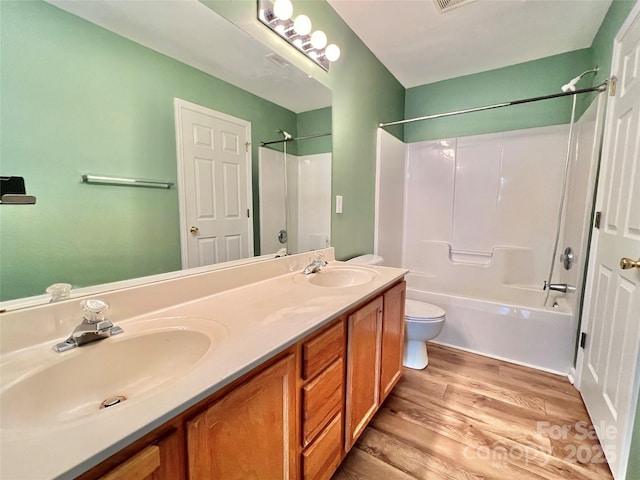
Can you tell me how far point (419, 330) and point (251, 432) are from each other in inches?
58.8

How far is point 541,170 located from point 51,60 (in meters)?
3.13

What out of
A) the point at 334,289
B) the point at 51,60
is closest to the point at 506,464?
the point at 334,289

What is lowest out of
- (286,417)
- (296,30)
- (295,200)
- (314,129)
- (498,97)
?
(286,417)

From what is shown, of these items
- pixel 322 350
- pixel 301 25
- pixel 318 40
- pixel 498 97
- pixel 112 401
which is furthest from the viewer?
pixel 498 97

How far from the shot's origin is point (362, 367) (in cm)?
122

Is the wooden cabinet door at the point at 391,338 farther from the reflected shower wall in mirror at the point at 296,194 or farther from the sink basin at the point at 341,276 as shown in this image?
the reflected shower wall in mirror at the point at 296,194

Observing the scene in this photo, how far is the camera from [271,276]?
1.41 metres

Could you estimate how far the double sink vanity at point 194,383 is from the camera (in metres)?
0.45

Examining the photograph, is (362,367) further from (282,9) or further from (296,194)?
(282,9)

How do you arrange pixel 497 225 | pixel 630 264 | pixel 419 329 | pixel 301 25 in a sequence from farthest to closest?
pixel 497 225 < pixel 419 329 < pixel 301 25 < pixel 630 264

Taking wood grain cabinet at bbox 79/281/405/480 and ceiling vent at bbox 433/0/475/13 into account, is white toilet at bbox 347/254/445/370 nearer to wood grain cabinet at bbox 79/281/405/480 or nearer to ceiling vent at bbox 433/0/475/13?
wood grain cabinet at bbox 79/281/405/480

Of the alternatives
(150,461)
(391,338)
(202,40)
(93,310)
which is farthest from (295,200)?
(150,461)

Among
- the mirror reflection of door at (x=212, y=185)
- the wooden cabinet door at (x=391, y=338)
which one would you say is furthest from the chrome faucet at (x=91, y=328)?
the wooden cabinet door at (x=391, y=338)

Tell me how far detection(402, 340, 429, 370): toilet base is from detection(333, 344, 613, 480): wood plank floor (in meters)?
0.06
